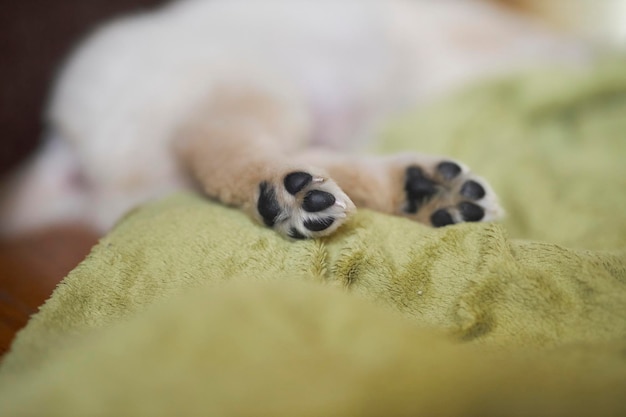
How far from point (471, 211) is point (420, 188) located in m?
0.09

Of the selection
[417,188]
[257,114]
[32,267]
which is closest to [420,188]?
[417,188]

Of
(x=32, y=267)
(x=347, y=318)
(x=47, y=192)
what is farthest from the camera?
(x=47, y=192)

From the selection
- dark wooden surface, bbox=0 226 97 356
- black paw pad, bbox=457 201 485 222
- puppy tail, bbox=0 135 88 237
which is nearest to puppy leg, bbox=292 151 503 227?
black paw pad, bbox=457 201 485 222

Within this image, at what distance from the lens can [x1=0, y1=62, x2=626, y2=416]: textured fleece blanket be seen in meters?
0.47

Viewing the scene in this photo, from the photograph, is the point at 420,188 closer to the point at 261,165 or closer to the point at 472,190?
the point at 472,190

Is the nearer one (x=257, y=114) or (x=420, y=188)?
(x=420, y=188)

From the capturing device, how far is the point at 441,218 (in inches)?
33.0

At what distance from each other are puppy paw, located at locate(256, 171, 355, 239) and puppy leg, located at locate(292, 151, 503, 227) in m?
0.12

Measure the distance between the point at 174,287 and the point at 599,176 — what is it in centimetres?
84

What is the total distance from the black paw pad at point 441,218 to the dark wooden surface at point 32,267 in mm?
527

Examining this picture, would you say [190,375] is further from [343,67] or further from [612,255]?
[343,67]

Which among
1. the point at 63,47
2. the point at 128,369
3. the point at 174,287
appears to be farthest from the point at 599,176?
the point at 63,47

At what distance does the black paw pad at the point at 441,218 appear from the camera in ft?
2.73

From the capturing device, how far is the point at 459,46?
1854mm
